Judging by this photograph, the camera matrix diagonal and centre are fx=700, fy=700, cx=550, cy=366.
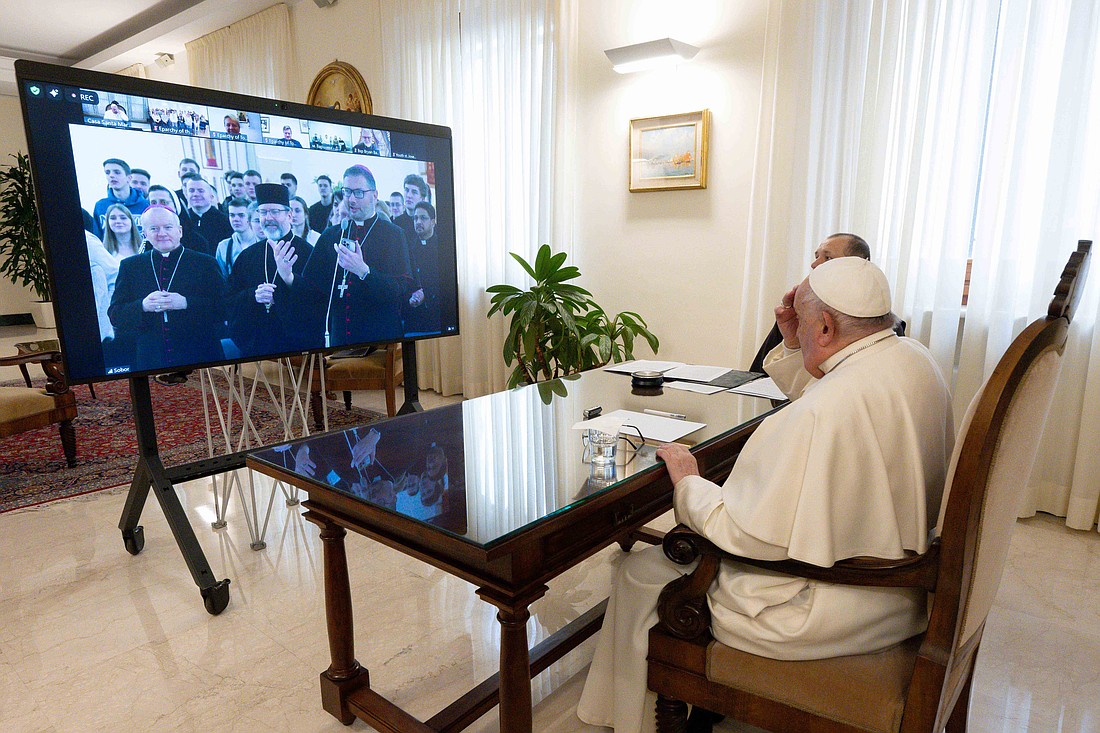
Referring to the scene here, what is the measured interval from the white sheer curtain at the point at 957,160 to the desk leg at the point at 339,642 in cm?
282

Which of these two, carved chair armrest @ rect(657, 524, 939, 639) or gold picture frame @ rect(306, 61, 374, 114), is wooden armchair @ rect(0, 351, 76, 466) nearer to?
gold picture frame @ rect(306, 61, 374, 114)

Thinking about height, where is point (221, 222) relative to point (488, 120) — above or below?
below

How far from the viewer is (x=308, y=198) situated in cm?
268

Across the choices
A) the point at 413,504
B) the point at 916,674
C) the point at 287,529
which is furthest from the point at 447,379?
the point at 916,674

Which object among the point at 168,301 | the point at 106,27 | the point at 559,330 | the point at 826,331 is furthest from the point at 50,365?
the point at 106,27

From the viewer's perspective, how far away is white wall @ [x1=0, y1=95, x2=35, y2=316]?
9711 millimetres

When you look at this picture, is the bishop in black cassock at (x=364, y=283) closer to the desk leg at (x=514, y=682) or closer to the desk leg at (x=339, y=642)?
the desk leg at (x=339, y=642)

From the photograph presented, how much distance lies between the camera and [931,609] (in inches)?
48.7

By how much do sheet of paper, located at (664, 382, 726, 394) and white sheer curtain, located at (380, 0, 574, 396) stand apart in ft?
7.93

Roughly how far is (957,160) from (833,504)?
2.54 m

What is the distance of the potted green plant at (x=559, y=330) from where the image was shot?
13.7 feet

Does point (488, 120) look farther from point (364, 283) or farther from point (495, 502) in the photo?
point (495, 502)

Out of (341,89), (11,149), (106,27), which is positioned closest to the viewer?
(341,89)

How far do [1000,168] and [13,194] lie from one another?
28.8 ft
